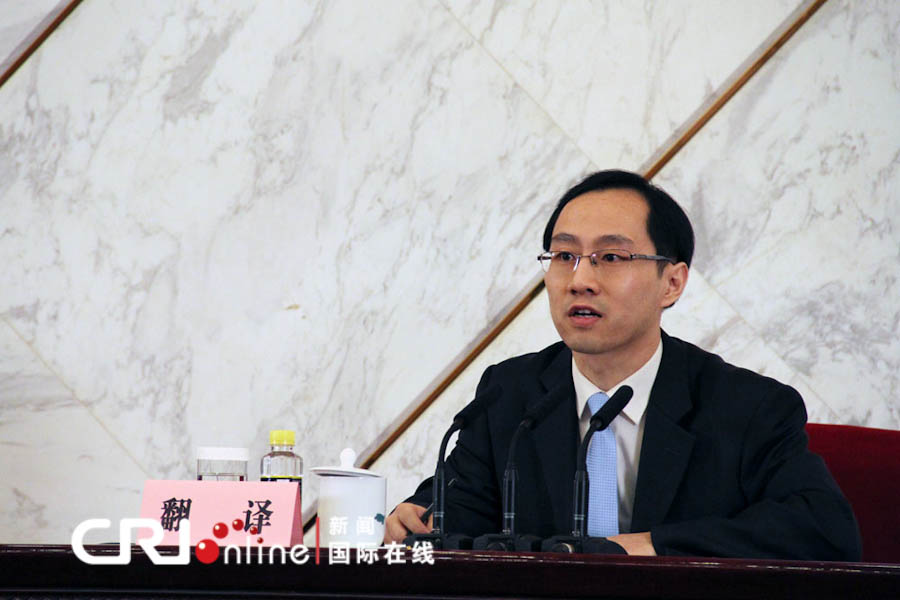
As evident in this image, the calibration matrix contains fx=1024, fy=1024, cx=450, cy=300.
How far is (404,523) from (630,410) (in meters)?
0.49

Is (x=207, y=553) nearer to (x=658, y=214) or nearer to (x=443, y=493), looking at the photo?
(x=443, y=493)

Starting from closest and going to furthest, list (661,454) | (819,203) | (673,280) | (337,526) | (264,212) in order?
(337,526), (661,454), (673,280), (819,203), (264,212)

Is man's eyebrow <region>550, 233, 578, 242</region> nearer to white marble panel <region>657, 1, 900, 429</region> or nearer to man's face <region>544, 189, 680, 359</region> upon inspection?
man's face <region>544, 189, 680, 359</region>

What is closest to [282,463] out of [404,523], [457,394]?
[457,394]

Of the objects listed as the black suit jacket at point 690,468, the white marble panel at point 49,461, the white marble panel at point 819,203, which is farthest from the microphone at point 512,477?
the white marble panel at point 49,461

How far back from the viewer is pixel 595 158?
113 inches

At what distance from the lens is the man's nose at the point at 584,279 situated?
1.97 meters

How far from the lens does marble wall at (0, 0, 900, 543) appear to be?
279 cm

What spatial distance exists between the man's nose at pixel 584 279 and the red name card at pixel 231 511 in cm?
79

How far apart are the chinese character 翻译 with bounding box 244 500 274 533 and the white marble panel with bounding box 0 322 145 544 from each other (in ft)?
5.26

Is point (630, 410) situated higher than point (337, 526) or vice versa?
point (630, 410)

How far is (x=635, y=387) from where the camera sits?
202 centimetres

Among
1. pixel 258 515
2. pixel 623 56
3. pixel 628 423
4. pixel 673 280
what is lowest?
pixel 258 515

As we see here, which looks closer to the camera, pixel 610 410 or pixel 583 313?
pixel 610 410
